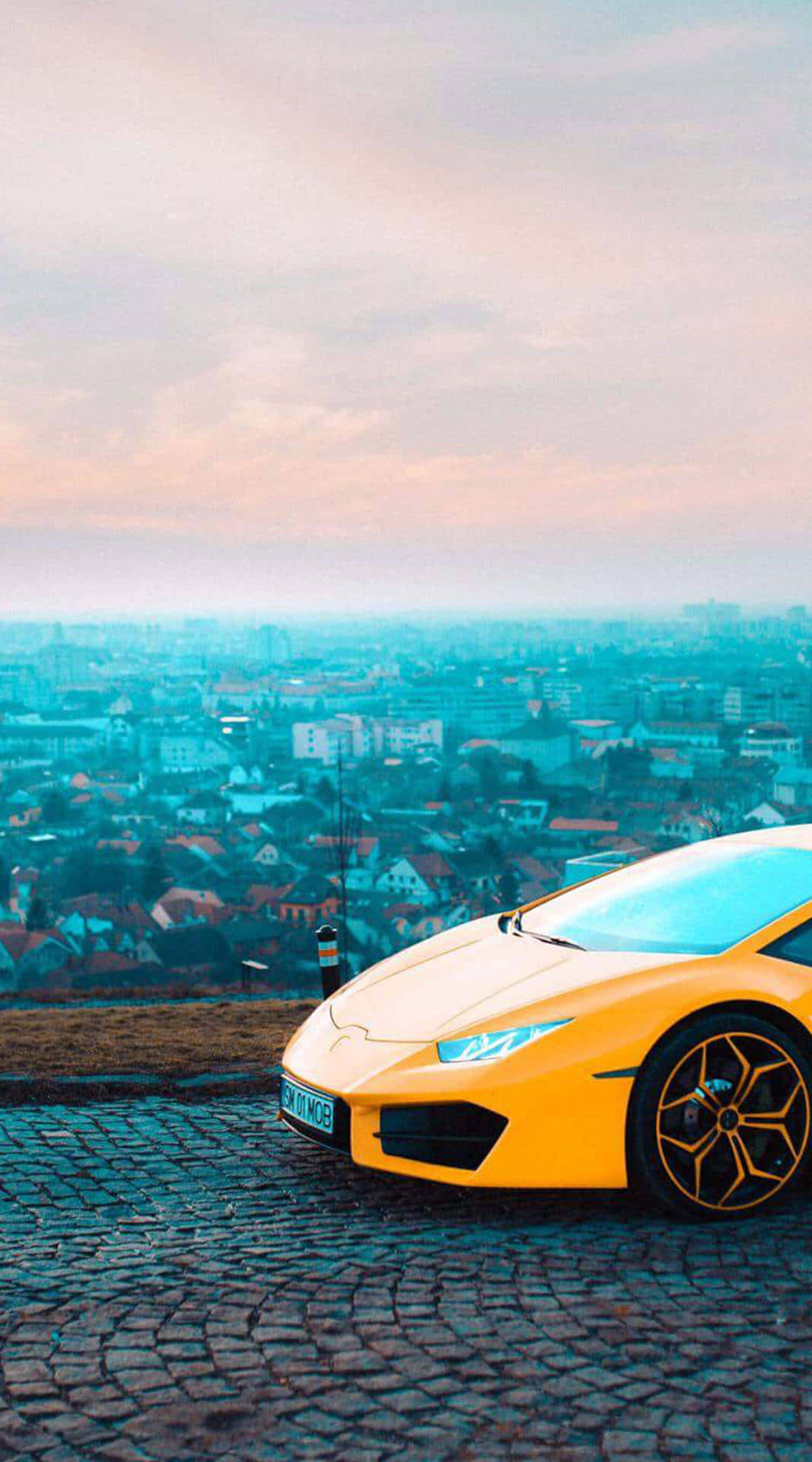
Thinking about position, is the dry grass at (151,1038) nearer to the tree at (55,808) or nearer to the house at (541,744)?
the tree at (55,808)

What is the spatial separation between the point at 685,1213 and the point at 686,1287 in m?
0.64

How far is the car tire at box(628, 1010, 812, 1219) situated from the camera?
14.4 ft

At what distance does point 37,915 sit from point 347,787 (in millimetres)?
24270

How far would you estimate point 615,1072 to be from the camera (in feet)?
14.5

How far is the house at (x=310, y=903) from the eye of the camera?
145 feet

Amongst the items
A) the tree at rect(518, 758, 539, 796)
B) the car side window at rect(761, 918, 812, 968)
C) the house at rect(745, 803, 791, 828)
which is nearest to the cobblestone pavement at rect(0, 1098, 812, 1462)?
the car side window at rect(761, 918, 812, 968)

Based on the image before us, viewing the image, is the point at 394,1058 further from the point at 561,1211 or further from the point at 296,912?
the point at 296,912

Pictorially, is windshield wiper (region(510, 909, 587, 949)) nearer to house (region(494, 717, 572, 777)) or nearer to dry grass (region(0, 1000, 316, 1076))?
dry grass (region(0, 1000, 316, 1076))

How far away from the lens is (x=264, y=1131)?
573 cm

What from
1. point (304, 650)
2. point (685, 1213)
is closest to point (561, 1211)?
point (685, 1213)

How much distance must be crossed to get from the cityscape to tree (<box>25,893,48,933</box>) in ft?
0.49

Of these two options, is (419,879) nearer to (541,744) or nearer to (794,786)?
(794,786)

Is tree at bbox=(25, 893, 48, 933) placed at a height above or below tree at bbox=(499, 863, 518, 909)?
below

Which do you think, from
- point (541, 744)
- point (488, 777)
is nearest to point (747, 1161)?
point (488, 777)
